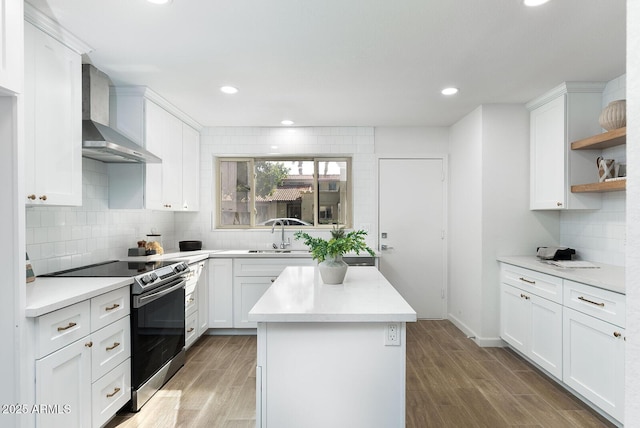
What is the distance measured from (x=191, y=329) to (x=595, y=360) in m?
3.34

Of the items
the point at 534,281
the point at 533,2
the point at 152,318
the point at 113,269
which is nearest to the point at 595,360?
the point at 534,281

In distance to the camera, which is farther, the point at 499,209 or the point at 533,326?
the point at 499,209

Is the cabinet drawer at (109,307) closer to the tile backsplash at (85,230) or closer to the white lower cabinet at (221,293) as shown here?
the tile backsplash at (85,230)

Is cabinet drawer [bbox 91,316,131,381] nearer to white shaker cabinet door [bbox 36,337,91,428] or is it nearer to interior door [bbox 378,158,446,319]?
white shaker cabinet door [bbox 36,337,91,428]

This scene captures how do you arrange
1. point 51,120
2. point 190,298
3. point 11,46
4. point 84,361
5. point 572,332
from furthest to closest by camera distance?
point 190,298 < point 572,332 < point 51,120 < point 84,361 < point 11,46

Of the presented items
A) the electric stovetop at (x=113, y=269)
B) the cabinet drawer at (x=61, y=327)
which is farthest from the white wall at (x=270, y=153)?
the cabinet drawer at (x=61, y=327)

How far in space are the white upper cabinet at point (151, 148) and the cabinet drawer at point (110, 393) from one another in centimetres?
147

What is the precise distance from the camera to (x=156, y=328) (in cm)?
267

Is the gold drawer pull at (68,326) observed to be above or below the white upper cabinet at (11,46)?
below

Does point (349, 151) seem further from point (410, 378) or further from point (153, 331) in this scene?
point (153, 331)

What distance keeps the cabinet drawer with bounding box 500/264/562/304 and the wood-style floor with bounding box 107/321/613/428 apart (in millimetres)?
722

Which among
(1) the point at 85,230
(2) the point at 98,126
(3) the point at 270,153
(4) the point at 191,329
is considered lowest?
(4) the point at 191,329

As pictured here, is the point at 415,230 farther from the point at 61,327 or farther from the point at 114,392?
the point at 61,327

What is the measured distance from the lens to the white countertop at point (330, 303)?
5.34ft
